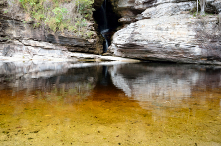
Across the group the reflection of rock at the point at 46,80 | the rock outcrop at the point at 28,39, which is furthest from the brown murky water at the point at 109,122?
the rock outcrop at the point at 28,39

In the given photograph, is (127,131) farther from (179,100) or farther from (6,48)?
(6,48)

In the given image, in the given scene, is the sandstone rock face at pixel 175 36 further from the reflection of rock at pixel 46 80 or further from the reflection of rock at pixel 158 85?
the reflection of rock at pixel 46 80

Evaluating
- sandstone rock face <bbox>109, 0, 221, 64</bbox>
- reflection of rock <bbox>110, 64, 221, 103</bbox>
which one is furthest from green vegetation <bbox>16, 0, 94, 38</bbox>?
reflection of rock <bbox>110, 64, 221, 103</bbox>

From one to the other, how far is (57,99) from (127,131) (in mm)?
2012

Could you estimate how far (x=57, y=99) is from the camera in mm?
3361

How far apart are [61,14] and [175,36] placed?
12.5m

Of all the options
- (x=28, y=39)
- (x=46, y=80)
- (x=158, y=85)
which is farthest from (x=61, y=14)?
(x=158, y=85)

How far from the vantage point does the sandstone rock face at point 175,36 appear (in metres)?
12.9

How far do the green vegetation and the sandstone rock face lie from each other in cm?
518

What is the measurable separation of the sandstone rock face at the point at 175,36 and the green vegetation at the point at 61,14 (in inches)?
204

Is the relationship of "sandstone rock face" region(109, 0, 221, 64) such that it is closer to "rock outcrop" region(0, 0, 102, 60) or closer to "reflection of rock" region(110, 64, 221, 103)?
"rock outcrop" region(0, 0, 102, 60)

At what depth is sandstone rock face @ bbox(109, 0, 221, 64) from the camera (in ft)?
42.2

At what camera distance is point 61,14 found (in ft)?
55.7

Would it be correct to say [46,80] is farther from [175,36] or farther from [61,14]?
[61,14]
